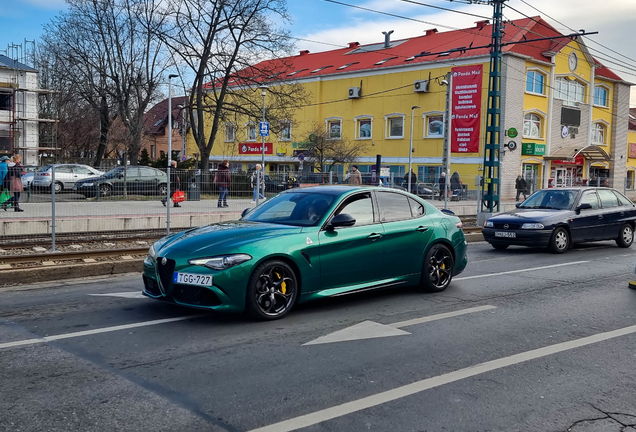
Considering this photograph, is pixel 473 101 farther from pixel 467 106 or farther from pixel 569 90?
pixel 569 90

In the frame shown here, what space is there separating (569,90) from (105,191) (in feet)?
135

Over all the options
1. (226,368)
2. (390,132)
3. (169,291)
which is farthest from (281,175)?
(390,132)

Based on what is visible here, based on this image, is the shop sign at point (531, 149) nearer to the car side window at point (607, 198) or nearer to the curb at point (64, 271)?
the car side window at point (607, 198)

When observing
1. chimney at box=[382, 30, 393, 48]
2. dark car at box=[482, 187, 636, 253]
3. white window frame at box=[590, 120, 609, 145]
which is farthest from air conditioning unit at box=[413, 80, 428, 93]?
dark car at box=[482, 187, 636, 253]

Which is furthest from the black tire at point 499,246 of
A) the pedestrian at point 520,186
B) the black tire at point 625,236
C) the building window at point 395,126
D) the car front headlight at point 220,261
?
the building window at point 395,126

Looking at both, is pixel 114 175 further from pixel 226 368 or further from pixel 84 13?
pixel 84 13

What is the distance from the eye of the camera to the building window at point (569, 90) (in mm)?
46178

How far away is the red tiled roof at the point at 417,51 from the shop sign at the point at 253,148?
6.90m

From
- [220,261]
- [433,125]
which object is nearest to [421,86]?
[433,125]

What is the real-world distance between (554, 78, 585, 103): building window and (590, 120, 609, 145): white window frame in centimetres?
310

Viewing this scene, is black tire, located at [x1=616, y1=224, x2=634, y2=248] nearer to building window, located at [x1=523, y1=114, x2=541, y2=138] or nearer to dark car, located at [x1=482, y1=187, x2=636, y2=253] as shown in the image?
dark car, located at [x1=482, y1=187, x2=636, y2=253]

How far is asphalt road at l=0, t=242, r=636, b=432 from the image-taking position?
400cm

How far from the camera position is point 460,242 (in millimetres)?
8648

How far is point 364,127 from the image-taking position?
165 ft
